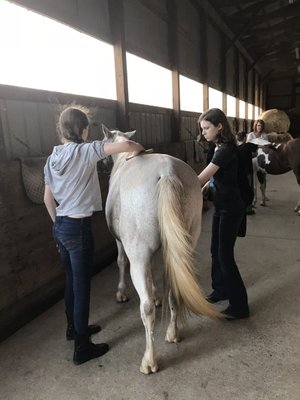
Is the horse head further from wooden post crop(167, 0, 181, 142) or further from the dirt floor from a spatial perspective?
wooden post crop(167, 0, 181, 142)

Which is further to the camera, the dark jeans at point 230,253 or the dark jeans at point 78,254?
the dark jeans at point 230,253

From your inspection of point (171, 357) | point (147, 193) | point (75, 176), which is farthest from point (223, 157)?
point (171, 357)

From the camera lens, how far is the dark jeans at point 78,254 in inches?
72.5

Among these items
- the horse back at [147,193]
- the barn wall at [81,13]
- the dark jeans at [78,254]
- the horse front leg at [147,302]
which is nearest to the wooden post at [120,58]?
the barn wall at [81,13]

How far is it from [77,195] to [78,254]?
355mm

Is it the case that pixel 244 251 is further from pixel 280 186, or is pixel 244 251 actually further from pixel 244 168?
pixel 280 186

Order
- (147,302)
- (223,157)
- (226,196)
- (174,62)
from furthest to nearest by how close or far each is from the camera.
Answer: (174,62) → (226,196) → (223,157) → (147,302)

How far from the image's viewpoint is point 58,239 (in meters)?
1.89

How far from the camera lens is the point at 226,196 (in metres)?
2.24

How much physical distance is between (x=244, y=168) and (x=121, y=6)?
107 inches

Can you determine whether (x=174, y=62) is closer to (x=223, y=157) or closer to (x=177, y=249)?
(x=223, y=157)

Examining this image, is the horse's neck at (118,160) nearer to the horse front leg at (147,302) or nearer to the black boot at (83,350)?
the horse front leg at (147,302)

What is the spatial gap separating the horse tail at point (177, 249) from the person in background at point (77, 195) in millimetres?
362

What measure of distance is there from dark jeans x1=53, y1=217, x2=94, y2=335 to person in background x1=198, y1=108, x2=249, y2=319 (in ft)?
2.80
